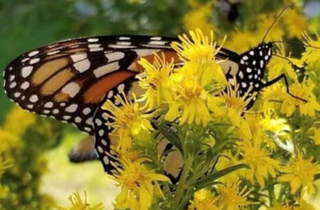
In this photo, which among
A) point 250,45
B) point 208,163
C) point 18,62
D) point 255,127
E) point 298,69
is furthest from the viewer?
point 250,45

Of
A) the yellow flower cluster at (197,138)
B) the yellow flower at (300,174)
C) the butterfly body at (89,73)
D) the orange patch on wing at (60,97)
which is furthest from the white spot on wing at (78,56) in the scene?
the yellow flower at (300,174)

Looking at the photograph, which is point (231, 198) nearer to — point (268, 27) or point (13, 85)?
point (13, 85)

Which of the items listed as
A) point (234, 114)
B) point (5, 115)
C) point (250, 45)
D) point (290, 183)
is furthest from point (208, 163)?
point (5, 115)

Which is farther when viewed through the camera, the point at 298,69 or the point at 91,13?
the point at 91,13

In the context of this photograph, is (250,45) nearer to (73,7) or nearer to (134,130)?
(73,7)

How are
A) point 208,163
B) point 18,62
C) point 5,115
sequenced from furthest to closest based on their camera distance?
1. point 5,115
2. point 18,62
3. point 208,163

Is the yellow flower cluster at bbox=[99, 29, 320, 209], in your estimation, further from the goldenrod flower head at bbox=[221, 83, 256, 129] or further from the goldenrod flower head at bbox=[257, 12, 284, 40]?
the goldenrod flower head at bbox=[257, 12, 284, 40]

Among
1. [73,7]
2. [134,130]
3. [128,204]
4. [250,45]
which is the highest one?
[73,7]

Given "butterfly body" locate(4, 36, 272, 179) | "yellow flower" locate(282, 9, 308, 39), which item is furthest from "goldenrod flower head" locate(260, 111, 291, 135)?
"yellow flower" locate(282, 9, 308, 39)
